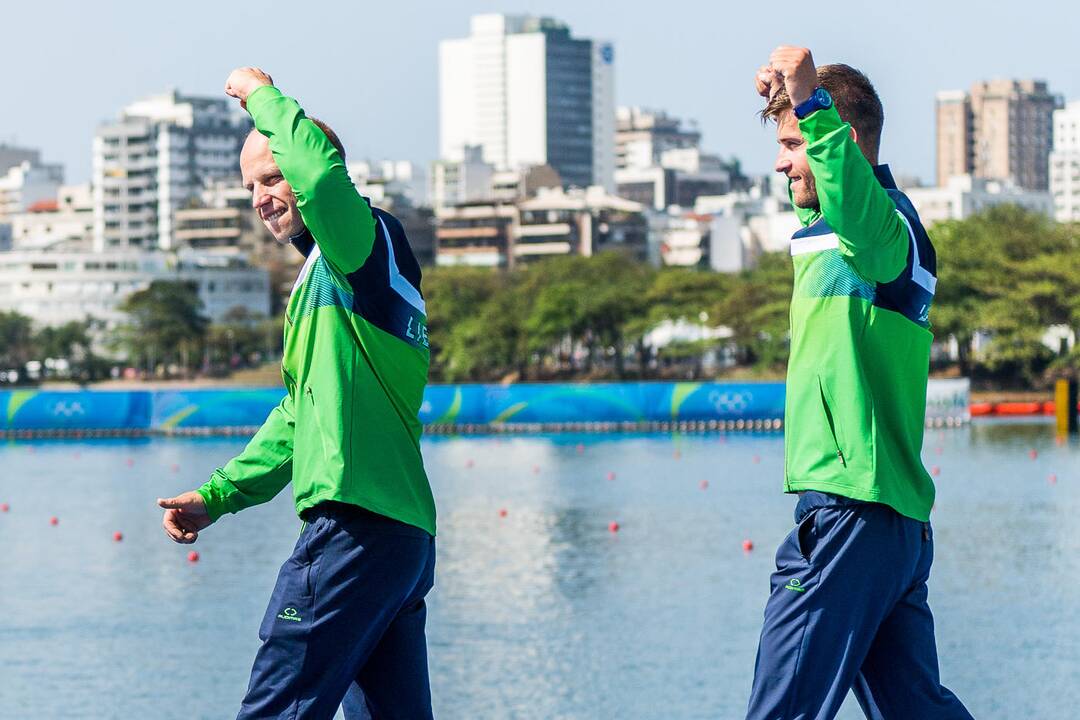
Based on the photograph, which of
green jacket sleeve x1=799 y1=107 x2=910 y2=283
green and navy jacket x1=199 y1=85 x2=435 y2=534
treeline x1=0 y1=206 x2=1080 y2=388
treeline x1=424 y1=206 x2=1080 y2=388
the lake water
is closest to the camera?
green jacket sleeve x1=799 y1=107 x2=910 y2=283

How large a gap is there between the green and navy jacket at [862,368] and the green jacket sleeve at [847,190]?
6 centimetres

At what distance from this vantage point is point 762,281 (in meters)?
85.8

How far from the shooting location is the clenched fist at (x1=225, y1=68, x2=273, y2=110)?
4.68 metres

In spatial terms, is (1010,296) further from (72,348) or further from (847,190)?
(72,348)

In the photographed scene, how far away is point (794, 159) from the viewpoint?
15.8 ft

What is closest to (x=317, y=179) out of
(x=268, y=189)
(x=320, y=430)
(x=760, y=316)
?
(x=268, y=189)

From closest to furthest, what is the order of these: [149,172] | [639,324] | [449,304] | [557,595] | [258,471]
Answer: [258,471] < [557,595] < [639,324] < [449,304] < [149,172]

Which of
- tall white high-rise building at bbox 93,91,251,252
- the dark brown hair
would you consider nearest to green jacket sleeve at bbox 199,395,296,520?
the dark brown hair

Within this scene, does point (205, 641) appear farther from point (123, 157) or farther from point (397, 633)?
point (123, 157)

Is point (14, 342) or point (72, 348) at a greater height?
point (14, 342)

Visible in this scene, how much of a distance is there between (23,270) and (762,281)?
71.0 meters

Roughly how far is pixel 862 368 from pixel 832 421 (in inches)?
5.8

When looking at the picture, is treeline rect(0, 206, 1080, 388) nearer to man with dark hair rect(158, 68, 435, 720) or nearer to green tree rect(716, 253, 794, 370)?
green tree rect(716, 253, 794, 370)

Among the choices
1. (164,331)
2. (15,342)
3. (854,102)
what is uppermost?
(854,102)
